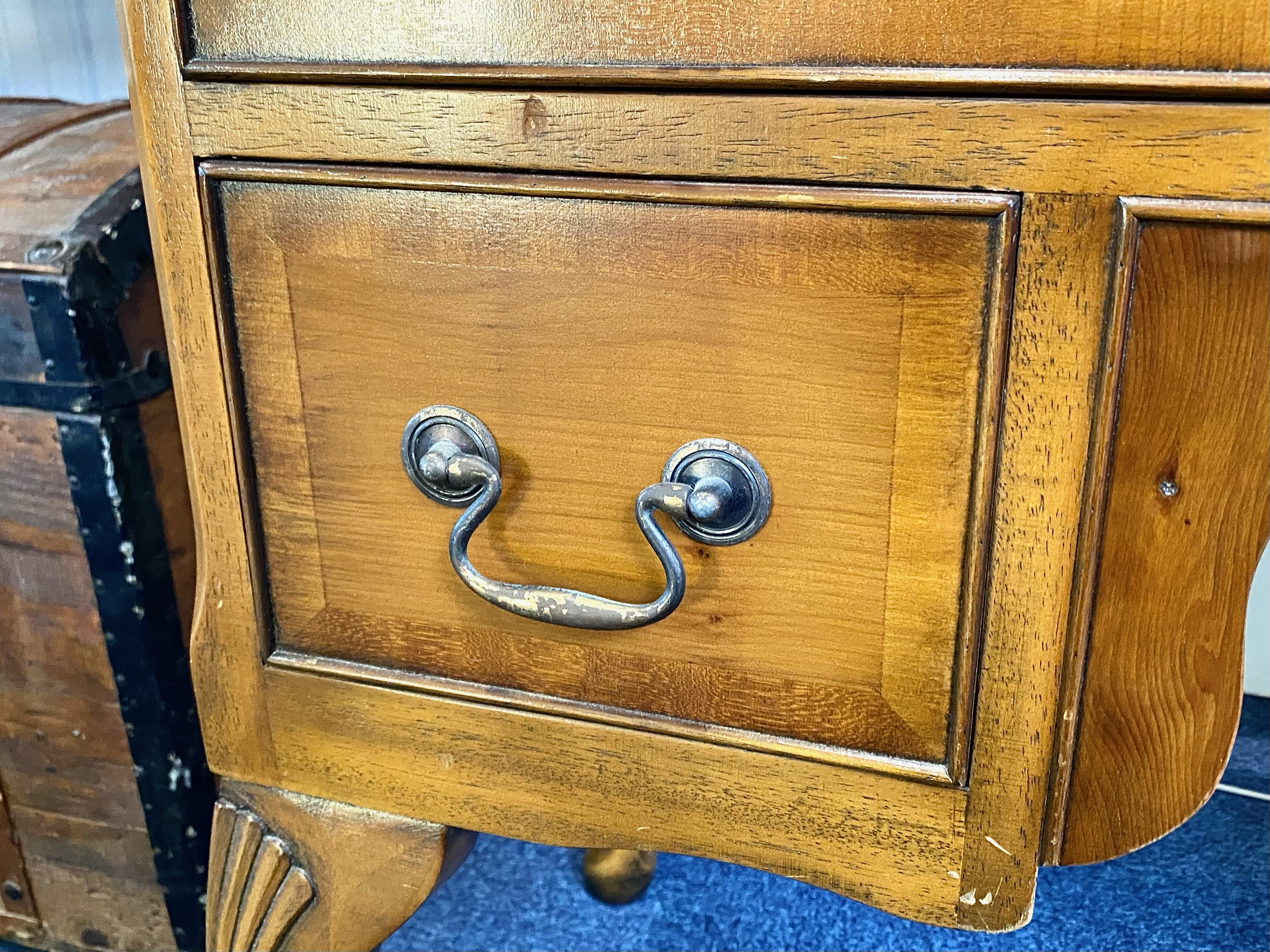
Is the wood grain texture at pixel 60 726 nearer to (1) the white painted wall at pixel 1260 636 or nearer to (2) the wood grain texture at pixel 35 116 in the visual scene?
(2) the wood grain texture at pixel 35 116

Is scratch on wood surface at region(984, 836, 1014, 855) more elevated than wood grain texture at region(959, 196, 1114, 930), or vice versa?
wood grain texture at region(959, 196, 1114, 930)

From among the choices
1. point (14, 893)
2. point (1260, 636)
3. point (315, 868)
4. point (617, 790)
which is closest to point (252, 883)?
point (315, 868)

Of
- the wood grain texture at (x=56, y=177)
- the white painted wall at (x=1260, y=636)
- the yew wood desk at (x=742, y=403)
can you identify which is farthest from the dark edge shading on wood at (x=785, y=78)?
the white painted wall at (x=1260, y=636)

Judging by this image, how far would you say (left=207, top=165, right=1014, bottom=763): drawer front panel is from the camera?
1.19ft

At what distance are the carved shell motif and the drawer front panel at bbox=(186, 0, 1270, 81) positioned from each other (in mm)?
360

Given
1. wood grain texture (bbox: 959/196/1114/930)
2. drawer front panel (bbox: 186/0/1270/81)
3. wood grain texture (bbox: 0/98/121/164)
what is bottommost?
wood grain texture (bbox: 959/196/1114/930)

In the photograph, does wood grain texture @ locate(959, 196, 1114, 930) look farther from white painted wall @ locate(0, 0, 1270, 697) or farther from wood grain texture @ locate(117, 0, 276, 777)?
white painted wall @ locate(0, 0, 1270, 697)

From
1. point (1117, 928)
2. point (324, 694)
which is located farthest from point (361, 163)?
point (1117, 928)

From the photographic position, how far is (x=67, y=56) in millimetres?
951

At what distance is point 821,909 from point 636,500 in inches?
23.4

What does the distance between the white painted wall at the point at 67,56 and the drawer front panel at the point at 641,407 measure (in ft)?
2.14

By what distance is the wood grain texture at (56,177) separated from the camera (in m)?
0.58

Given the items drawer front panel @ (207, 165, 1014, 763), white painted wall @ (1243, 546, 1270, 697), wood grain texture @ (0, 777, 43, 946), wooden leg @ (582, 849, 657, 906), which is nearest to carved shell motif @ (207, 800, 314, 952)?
drawer front panel @ (207, 165, 1014, 763)

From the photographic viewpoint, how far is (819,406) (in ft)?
1.24
